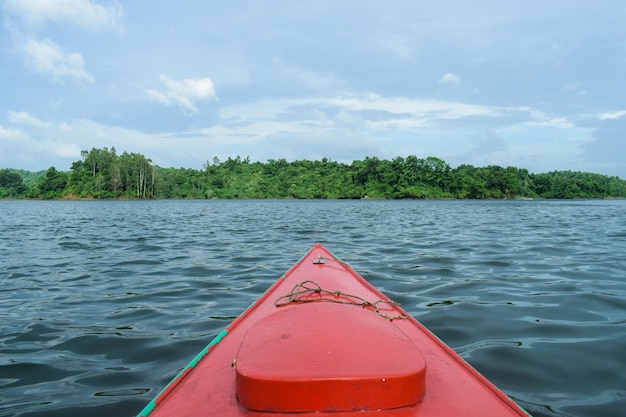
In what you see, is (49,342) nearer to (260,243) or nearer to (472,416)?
(472,416)

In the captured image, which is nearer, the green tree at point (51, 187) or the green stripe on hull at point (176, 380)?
the green stripe on hull at point (176, 380)

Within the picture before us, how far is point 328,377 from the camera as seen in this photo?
4.78 ft

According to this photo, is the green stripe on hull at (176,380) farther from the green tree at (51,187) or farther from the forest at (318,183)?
the green tree at (51,187)

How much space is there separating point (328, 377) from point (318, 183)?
94194 mm

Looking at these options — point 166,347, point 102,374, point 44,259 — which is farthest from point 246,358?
point 44,259

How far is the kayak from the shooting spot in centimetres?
146

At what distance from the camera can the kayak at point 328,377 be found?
57.5 inches

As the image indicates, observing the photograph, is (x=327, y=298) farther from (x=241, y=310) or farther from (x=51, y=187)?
(x=51, y=187)

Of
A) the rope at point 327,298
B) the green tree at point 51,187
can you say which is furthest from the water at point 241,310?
the green tree at point 51,187

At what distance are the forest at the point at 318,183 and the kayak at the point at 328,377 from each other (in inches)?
3288

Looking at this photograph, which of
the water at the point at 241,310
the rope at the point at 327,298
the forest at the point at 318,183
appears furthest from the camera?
the forest at the point at 318,183

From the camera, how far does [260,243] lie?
11.7m

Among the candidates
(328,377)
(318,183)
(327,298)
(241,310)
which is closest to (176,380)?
(328,377)

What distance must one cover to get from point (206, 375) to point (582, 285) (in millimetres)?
6096
